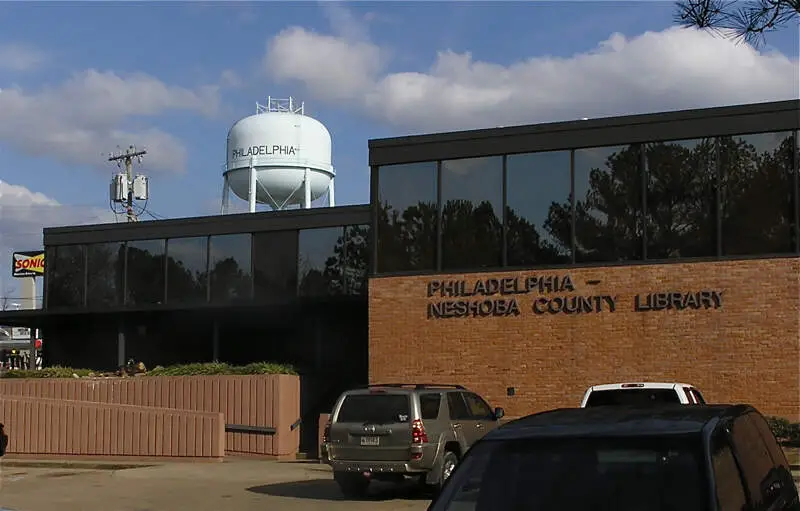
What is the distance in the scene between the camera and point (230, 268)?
28672 millimetres

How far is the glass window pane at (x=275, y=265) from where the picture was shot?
28.0 m

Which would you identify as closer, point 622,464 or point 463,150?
point 622,464

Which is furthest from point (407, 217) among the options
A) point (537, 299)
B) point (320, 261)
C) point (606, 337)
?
point (320, 261)

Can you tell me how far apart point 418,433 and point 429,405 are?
65 cm

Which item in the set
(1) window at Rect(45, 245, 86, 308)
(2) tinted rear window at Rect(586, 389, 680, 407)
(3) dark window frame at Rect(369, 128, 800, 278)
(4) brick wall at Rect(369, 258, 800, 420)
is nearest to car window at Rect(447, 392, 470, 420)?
(2) tinted rear window at Rect(586, 389, 680, 407)

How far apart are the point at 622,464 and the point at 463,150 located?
662 inches

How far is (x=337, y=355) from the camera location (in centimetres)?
2775

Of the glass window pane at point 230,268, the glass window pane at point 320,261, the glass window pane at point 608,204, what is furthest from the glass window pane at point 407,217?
the glass window pane at point 230,268

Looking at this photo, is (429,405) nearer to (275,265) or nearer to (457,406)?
(457,406)

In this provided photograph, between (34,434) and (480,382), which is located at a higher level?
(480,382)

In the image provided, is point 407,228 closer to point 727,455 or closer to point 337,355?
point 337,355

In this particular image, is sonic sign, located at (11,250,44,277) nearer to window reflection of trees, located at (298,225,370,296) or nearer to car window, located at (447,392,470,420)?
window reflection of trees, located at (298,225,370,296)

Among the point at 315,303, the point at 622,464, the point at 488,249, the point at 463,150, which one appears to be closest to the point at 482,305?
A: the point at 488,249

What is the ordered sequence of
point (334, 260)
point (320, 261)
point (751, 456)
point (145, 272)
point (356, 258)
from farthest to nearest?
point (145, 272), point (320, 261), point (334, 260), point (356, 258), point (751, 456)
